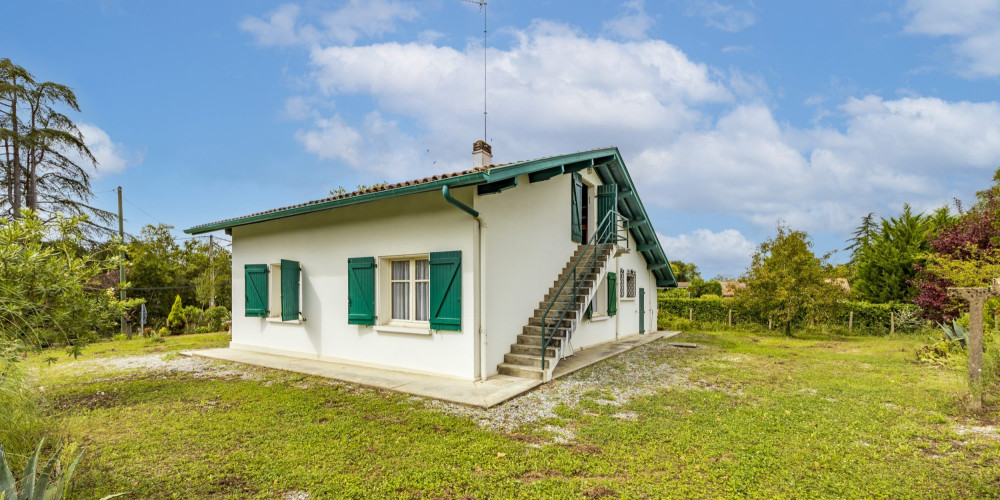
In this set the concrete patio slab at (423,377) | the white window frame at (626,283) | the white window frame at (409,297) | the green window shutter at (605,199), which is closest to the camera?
the concrete patio slab at (423,377)

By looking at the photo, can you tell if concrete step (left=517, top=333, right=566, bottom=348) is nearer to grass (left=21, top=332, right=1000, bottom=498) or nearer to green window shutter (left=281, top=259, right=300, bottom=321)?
grass (left=21, top=332, right=1000, bottom=498)

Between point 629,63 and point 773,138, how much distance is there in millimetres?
6266

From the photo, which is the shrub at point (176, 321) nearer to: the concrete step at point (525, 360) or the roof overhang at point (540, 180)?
the roof overhang at point (540, 180)

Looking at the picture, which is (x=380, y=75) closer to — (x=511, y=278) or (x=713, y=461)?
(x=511, y=278)

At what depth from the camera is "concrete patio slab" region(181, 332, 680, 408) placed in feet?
20.5

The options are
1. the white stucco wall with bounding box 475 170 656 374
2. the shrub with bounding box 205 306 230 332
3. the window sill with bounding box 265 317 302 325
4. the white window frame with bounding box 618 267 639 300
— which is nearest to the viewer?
the white stucco wall with bounding box 475 170 656 374

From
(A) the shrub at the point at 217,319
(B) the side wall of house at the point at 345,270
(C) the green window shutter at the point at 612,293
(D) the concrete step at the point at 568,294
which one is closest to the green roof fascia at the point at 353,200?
(B) the side wall of house at the point at 345,270

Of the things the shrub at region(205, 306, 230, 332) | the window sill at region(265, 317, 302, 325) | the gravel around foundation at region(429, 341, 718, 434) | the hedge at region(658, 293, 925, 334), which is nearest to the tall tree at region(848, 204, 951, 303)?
the hedge at region(658, 293, 925, 334)

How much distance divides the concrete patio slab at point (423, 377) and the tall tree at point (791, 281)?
7.66 m

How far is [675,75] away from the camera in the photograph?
1009 cm

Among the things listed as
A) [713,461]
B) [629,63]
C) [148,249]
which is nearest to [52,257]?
[713,461]

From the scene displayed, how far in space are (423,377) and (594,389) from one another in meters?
2.84

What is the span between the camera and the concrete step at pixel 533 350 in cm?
764

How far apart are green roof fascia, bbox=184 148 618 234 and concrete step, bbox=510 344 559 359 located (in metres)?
3.07
